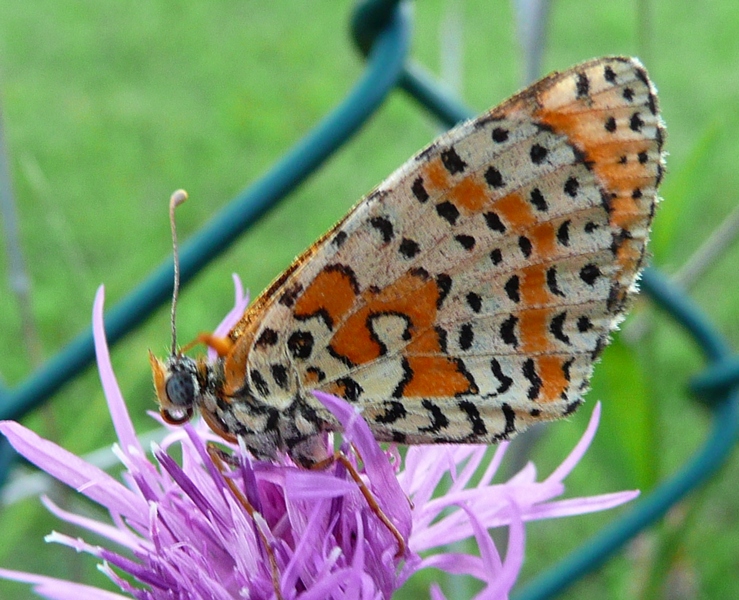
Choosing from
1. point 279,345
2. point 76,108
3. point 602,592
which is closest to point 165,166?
point 76,108

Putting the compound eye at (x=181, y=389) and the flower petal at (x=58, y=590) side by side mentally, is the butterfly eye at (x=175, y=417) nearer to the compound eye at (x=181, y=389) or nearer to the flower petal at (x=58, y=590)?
the compound eye at (x=181, y=389)

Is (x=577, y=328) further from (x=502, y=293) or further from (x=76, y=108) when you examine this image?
(x=76, y=108)

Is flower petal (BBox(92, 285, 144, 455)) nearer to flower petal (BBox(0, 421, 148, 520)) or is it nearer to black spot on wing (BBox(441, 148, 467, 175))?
flower petal (BBox(0, 421, 148, 520))

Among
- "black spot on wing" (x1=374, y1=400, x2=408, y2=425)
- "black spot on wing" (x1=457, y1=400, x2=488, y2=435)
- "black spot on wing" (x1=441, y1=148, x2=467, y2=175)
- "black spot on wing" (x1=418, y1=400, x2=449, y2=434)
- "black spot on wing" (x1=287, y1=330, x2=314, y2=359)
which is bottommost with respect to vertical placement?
"black spot on wing" (x1=457, y1=400, x2=488, y2=435)

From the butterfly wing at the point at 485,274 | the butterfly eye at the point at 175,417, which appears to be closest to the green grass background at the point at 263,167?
the butterfly wing at the point at 485,274

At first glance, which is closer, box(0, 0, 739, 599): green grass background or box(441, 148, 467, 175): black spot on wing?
box(441, 148, 467, 175): black spot on wing

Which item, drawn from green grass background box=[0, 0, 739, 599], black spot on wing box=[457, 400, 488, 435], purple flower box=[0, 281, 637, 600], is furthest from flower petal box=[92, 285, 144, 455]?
green grass background box=[0, 0, 739, 599]

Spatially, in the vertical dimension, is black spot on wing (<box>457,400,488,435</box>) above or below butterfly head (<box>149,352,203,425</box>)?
below

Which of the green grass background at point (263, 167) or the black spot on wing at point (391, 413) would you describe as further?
the green grass background at point (263, 167)

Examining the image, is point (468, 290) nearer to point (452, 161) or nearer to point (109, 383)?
point (452, 161)
